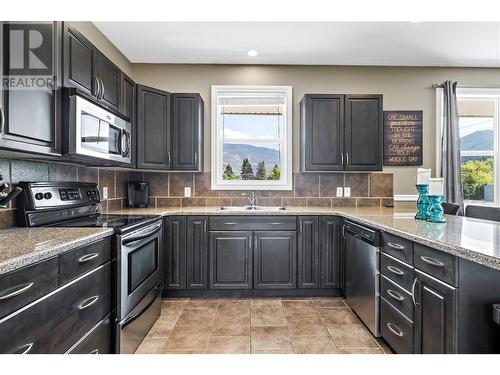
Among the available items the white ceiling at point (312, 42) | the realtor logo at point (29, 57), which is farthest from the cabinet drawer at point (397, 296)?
the realtor logo at point (29, 57)

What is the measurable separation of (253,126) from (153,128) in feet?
4.03

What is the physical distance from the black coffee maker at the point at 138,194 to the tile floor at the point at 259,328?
1.14m

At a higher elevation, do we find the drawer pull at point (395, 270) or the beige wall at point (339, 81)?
the beige wall at point (339, 81)

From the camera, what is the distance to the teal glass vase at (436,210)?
196 cm

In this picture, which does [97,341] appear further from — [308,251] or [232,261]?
[308,251]

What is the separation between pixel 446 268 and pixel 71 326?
1767mm

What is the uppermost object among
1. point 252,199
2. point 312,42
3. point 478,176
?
point 312,42

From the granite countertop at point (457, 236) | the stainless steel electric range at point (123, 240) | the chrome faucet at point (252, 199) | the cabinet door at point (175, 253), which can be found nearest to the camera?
the granite countertop at point (457, 236)

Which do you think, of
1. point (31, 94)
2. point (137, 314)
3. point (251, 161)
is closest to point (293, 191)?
point (251, 161)

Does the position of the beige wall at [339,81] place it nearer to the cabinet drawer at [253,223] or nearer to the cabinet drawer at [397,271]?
the cabinet drawer at [253,223]

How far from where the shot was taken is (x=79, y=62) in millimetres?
1854

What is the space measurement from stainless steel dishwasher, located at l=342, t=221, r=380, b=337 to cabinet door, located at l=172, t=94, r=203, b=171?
180 centimetres

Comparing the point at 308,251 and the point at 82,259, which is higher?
the point at 82,259

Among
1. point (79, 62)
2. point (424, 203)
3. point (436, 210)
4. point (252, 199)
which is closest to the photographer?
point (79, 62)
